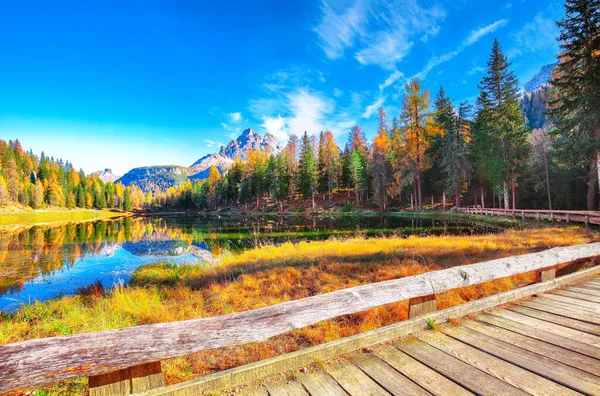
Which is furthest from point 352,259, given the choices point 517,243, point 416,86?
point 416,86

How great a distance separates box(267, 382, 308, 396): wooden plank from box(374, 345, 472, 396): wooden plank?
1101mm

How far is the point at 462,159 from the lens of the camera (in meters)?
35.6

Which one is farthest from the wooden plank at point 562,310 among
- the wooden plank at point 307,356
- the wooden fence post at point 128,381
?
the wooden fence post at point 128,381

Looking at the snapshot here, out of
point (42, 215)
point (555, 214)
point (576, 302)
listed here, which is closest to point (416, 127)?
point (555, 214)

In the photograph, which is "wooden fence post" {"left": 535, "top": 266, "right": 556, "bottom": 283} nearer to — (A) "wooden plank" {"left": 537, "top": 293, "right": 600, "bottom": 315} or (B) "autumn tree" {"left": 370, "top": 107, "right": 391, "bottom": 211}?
(A) "wooden plank" {"left": 537, "top": 293, "right": 600, "bottom": 315}

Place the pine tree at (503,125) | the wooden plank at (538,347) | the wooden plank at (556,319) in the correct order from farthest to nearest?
the pine tree at (503,125), the wooden plank at (556,319), the wooden plank at (538,347)

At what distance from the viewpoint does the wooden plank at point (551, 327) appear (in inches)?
143

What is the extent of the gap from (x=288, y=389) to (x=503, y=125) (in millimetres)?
35418

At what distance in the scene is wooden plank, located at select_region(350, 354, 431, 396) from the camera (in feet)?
8.88

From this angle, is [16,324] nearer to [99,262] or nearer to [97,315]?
[97,315]

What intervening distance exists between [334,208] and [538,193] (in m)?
31.8

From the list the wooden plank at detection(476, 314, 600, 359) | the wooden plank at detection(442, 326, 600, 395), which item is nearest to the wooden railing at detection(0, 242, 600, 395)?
the wooden plank at detection(442, 326, 600, 395)

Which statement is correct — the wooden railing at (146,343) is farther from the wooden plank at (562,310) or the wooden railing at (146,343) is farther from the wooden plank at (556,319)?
A: the wooden plank at (562,310)

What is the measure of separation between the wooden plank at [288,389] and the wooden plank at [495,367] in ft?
6.22
